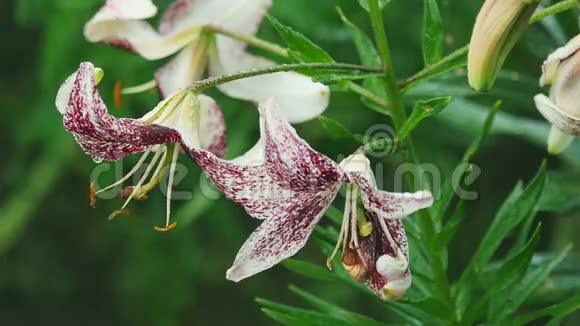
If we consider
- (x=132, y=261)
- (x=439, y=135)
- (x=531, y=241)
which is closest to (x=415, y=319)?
(x=531, y=241)

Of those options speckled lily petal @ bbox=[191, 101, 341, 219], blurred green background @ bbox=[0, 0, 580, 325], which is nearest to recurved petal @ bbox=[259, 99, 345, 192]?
speckled lily petal @ bbox=[191, 101, 341, 219]

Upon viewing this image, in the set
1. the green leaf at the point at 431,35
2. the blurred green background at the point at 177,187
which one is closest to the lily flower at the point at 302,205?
the green leaf at the point at 431,35

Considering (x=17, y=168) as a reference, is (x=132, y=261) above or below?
below

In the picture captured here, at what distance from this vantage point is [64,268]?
1.98 metres

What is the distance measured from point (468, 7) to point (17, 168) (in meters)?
0.86

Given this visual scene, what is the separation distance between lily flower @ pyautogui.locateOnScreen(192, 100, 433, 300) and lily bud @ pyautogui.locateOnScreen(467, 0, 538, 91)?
0.09 meters

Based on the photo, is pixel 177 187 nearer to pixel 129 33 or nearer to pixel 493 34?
pixel 129 33

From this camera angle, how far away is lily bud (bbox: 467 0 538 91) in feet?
2.09

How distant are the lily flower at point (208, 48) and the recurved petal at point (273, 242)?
16 centimetres

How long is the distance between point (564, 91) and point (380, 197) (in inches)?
5.5

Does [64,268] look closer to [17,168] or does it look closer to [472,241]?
[17,168]

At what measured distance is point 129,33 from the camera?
33.9 inches

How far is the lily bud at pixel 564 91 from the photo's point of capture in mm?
683

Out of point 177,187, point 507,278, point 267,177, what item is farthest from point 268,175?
point 177,187
